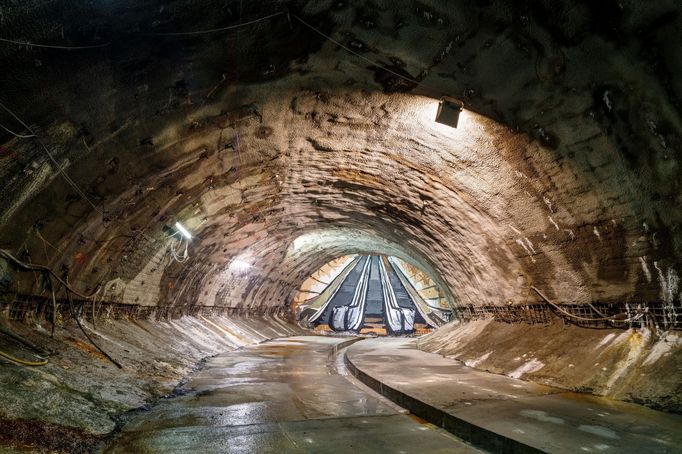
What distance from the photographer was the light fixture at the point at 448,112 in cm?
432

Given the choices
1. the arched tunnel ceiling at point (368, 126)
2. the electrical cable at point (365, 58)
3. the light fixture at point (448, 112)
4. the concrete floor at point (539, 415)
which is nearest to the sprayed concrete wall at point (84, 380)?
the arched tunnel ceiling at point (368, 126)

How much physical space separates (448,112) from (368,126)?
3.65ft

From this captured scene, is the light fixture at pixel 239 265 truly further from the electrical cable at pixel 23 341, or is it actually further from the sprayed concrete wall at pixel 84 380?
the electrical cable at pixel 23 341

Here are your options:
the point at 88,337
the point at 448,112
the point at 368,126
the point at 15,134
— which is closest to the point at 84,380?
the point at 88,337

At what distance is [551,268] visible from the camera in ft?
18.8

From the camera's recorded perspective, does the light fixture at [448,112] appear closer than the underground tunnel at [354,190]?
No

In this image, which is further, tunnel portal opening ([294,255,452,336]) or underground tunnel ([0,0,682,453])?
tunnel portal opening ([294,255,452,336])

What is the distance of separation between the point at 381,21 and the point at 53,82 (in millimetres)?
2766

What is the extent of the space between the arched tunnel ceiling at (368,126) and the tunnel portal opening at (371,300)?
1431 cm

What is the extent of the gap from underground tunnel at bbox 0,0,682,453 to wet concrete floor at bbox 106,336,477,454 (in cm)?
4

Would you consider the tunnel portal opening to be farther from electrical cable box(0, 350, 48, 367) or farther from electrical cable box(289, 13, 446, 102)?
electrical cable box(289, 13, 446, 102)

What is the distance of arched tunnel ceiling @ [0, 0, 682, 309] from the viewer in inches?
119

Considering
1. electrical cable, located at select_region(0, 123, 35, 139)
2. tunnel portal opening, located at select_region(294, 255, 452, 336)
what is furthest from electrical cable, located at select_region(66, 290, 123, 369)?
tunnel portal opening, located at select_region(294, 255, 452, 336)

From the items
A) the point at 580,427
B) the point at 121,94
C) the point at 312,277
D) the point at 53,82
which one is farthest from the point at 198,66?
the point at 312,277
